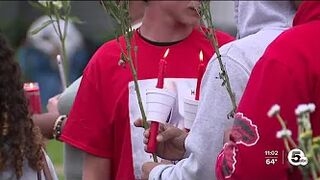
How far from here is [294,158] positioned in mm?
2445

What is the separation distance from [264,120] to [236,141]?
0.40ft

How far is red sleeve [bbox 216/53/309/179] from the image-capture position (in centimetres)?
250

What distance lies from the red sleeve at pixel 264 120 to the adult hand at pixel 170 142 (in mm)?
693

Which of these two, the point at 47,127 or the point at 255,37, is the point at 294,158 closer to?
the point at 255,37

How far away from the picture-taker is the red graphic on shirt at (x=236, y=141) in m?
2.58

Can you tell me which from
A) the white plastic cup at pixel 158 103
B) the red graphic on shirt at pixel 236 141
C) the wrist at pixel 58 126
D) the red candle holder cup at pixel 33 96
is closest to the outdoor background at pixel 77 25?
the red candle holder cup at pixel 33 96

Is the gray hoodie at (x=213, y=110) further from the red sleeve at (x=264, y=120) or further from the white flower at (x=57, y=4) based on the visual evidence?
the white flower at (x=57, y=4)

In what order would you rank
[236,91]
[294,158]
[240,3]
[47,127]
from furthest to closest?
[47,127] → [240,3] → [236,91] → [294,158]

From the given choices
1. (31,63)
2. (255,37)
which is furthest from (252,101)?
(31,63)

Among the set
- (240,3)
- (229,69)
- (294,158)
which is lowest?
(294,158)

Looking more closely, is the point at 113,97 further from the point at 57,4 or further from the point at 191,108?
Result: the point at 57,4

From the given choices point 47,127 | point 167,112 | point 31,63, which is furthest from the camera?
point 31,63

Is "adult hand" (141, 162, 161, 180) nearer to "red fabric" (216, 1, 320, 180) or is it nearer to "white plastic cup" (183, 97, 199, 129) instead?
"white plastic cup" (183, 97, 199, 129)

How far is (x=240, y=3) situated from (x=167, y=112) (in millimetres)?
663
